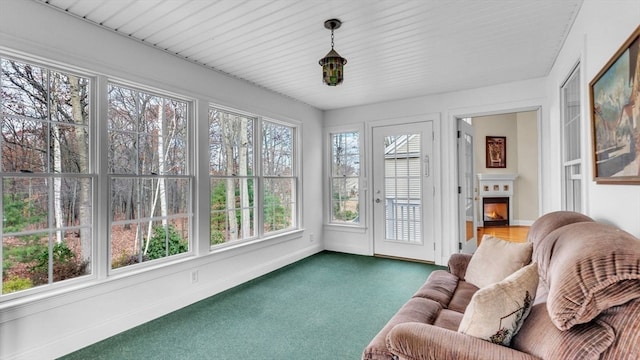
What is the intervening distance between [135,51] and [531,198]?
8.29 m

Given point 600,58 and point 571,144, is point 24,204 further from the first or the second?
point 571,144

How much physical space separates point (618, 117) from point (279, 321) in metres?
2.64

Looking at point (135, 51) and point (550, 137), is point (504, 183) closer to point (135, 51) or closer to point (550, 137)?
point (550, 137)

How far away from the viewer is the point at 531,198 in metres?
7.32

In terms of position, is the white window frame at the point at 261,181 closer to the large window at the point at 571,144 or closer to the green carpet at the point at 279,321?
the green carpet at the point at 279,321

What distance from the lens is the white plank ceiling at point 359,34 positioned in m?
2.19

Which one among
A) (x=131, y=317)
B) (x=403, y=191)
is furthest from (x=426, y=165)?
(x=131, y=317)

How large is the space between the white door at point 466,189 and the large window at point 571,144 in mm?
1451

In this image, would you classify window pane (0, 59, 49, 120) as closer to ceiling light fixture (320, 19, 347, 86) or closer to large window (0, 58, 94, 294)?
large window (0, 58, 94, 294)

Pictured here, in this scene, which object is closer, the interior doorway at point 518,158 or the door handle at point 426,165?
the door handle at point 426,165

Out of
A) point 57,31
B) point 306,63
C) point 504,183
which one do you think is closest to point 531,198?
point 504,183

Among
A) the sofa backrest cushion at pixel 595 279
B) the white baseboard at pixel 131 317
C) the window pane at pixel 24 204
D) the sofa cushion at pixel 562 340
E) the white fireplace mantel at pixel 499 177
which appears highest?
the white fireplace mantel at pixel 499 177

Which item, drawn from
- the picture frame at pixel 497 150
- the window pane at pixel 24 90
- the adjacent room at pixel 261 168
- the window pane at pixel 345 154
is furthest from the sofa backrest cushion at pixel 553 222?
the picture frame at pixel 497 150

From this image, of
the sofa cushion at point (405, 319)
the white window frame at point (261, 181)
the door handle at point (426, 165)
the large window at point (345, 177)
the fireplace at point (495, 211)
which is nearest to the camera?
the sofa cushion at point (405, 319)
